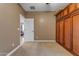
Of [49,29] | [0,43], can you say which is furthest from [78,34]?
[49,29]

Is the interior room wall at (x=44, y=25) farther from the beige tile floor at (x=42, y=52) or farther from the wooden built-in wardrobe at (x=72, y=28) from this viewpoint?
the wooden built-in wardrobe at (x=72, y=28)

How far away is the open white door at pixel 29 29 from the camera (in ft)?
30.5

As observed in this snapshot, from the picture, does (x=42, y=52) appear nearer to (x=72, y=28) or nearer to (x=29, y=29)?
(x=72, y=28)

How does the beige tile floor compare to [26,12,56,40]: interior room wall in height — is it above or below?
below

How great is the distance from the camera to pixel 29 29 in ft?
30.8

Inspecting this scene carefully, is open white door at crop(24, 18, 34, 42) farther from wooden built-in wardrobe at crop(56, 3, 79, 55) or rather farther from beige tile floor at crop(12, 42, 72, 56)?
wooden built-in wardrobe at crop(56, 3, 79, 55)

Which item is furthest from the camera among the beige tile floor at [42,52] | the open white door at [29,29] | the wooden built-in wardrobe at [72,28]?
the open white door at [29,29]

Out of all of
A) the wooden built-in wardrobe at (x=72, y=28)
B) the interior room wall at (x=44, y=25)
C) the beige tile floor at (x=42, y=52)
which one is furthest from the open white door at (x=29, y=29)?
the wooden built-in wardrobe at (x=72, y=28)

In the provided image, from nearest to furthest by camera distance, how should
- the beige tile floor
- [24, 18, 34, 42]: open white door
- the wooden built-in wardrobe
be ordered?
the wooden built-in wardrobe, the beige tile floor, [24, 18, 34, 42]: open white door

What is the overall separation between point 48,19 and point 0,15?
6.03 meters

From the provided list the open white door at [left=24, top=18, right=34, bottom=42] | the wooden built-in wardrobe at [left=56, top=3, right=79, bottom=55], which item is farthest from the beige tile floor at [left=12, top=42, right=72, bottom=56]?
the open white door at [left=24, top=18, right=34, bottom=42]

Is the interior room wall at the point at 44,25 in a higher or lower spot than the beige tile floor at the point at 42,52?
higher

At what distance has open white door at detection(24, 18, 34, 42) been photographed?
365 inches

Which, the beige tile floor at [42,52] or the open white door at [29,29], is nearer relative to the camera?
the beige tile floor at [42,52]
